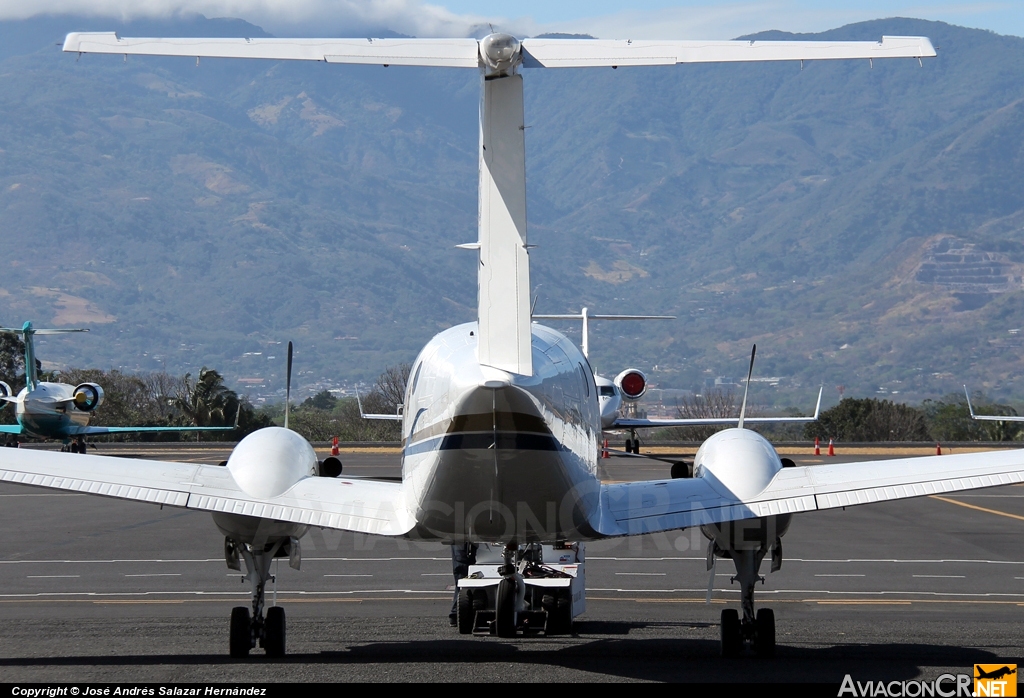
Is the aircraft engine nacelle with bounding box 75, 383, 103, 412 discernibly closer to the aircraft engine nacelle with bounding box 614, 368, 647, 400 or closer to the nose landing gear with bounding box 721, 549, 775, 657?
the aircraft engine nacelle with bounding box 614, 368, 647, 400

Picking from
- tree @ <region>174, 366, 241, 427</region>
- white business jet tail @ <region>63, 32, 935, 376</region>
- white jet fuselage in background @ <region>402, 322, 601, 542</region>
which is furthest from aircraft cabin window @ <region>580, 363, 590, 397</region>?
tree @ <region>174, 366, 241, 427</region>

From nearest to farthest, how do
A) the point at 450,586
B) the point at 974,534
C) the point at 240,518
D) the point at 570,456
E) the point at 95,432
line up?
the point at 570,456 < the point at 240,518 < the point at 450,586 < the point at 974,534 < the point at 95,432

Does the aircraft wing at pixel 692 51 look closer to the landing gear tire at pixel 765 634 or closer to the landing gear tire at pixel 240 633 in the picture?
the landing gear tire at pixel 765 634

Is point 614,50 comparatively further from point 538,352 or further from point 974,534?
point 974,534

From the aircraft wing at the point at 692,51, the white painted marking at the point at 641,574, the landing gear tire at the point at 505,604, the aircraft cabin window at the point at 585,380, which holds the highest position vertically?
the aircraft wing at the point at 692,51

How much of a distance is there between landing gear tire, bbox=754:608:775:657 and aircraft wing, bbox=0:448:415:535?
3.77m

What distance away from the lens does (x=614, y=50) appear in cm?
967

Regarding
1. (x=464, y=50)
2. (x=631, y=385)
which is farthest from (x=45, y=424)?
(x=464, y=50)

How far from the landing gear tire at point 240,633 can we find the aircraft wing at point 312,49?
546 centimetres

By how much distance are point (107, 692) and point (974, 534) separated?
22.7 m

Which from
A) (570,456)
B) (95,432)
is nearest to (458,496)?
(570,456)

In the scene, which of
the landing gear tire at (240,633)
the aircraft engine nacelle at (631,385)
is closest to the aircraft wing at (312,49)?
the landing gear tire at (240,633)

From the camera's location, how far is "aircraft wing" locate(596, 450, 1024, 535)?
11703mm

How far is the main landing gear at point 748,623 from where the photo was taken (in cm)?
1254
